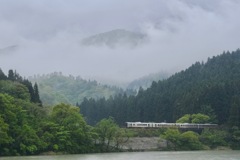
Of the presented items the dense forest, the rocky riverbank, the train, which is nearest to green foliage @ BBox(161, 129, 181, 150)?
the rocky riverbank

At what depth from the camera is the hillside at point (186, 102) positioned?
103438 millimetres

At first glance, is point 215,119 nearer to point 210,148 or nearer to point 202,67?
point 210,148

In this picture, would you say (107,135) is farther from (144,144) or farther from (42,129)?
(42,129)

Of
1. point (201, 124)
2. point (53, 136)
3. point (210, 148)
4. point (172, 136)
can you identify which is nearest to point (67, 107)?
point (53, 136)

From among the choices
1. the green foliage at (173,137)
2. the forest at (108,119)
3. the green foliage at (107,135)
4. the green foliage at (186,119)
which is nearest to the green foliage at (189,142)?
the forest at (108,119)

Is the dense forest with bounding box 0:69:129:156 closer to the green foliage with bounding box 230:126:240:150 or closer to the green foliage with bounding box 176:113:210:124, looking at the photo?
the green foliage with bounding box 230:126:240:150

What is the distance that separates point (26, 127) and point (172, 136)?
29651 millimetres

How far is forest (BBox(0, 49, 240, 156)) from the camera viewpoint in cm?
6444

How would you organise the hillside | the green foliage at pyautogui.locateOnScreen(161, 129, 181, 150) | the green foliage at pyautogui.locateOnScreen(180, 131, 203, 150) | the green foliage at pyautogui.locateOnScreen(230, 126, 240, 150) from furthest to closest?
the hillside < the green foliage at pyautogui.locateOnScreen(230, 126, 240, 150) < the green foliage at pyautogui.locateOnScreen(180, 131, 203, 150) < the green foliage at pyautogui.locateOnScreen(161, 129, 181, 150)

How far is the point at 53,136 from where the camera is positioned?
68625 mm

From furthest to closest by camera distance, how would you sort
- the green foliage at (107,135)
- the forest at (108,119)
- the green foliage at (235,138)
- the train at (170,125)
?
1. the train at (170,125)
2. the green foliage at (235,138)
3. the green foliage at (107,135)
4. the forest at (108,119)

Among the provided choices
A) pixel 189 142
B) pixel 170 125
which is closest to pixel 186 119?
pixel 170 125

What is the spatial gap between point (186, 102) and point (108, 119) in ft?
106

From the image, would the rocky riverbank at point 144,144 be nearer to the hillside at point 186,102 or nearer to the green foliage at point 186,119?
the hillside at point 186,102
